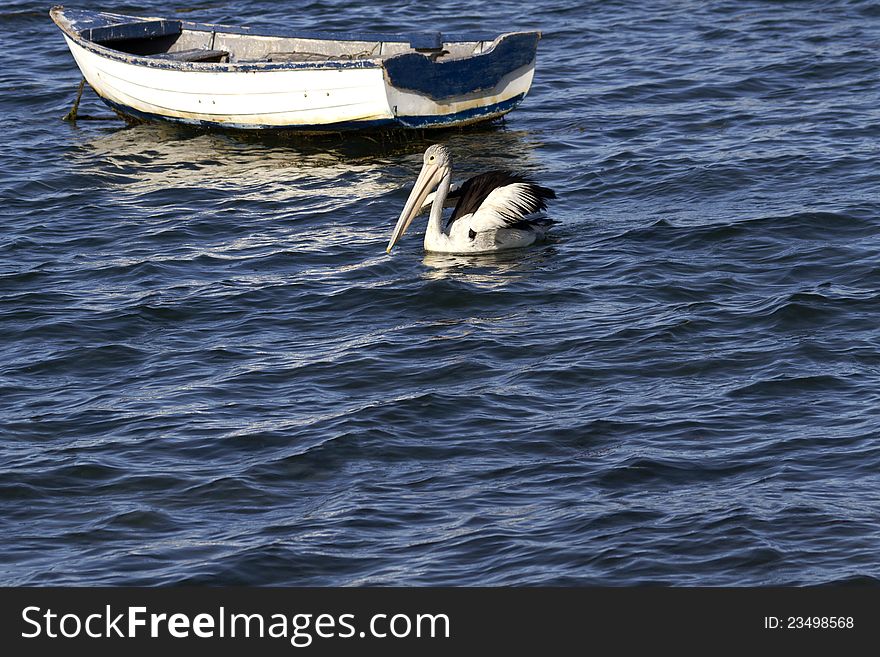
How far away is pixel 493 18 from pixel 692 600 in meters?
15.9

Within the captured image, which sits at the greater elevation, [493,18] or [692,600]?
[493,18]

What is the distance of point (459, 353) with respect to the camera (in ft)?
32.8

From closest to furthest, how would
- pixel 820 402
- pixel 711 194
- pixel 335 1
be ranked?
pixel 820 402 → pixel 711 194 → pixel 335 1

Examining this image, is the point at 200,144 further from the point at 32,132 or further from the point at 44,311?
the point at 44,311

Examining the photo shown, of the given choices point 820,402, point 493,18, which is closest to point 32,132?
point 493,18

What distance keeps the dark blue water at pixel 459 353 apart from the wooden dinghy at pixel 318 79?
13.8 inches

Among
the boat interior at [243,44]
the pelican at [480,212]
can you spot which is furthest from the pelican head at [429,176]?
the boat interior at [243,44]

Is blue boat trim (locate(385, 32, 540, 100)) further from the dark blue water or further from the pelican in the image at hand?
the pelican

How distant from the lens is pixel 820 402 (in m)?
8.80

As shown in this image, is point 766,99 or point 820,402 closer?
point 820,402

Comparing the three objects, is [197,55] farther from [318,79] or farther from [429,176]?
[429,176]

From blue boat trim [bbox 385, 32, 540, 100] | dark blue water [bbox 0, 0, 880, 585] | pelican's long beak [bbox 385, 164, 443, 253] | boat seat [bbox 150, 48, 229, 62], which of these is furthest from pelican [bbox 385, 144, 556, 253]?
A: boat seat [bbox 150, 48, 229, 62]

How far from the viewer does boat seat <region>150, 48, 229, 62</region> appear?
16828mm

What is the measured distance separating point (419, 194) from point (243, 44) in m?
5.75
